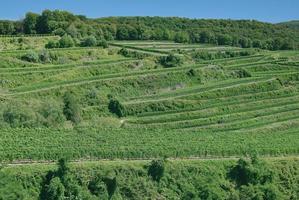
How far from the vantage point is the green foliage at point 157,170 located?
6141 cm

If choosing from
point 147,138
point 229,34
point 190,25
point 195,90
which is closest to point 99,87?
point 195,90

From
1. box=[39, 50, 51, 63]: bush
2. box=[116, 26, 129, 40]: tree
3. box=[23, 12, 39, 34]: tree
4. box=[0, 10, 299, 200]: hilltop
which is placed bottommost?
box=[0, 10, 299, 200]: hilltop

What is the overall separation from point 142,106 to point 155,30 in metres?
74.4

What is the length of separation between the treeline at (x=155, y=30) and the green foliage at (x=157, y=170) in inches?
2841

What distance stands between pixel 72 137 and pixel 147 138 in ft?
28.9

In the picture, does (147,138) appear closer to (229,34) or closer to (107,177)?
(107,177)

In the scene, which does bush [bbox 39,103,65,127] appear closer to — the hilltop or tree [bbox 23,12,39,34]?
the hilltop

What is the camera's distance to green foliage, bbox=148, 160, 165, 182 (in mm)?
61406

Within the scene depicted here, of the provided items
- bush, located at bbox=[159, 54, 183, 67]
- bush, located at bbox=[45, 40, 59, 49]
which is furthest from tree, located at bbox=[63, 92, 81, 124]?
bush, located at bbox=[159, 54, 183, 67]

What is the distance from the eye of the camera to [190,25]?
193625 millimetres

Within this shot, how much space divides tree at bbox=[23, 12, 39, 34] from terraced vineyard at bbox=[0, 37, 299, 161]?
2132 cm

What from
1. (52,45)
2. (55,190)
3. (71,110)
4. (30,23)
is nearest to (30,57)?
(52,45)

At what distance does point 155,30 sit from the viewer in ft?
525

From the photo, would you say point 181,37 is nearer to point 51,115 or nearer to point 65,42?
point 65,42
